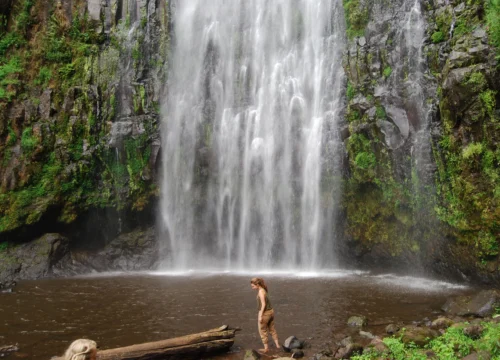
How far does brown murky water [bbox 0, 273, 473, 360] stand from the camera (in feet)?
30.0

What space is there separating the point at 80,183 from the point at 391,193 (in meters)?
15.2

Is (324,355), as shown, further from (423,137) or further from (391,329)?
(423,137)

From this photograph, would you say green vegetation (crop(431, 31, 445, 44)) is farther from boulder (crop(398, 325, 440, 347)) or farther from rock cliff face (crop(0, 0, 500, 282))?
boulder (crop(398, 325, 440, 347))

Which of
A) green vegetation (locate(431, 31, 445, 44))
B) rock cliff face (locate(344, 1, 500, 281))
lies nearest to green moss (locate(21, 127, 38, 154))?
rock cliff face (locate(344, 1, 500, 281))

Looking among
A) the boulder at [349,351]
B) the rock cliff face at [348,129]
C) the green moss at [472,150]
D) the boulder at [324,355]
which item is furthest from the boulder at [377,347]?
the green moss at [472,150]

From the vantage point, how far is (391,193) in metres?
17.0

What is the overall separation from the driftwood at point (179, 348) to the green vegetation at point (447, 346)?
2431 millimetres

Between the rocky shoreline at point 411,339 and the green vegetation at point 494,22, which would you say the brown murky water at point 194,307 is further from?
the green vegetation at point 494,22

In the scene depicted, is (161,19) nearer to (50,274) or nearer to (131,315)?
(50,274)

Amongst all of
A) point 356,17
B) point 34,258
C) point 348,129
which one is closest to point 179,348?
point 348,129

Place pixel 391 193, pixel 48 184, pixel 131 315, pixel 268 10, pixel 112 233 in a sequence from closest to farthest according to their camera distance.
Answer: pixel 131 315
pixel 391 193
pixel 48 184
pixel 112 233
pixel 268 10

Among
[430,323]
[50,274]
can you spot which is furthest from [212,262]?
[430,323]

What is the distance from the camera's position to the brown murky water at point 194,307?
913 cm

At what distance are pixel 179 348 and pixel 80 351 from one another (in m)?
4.74
